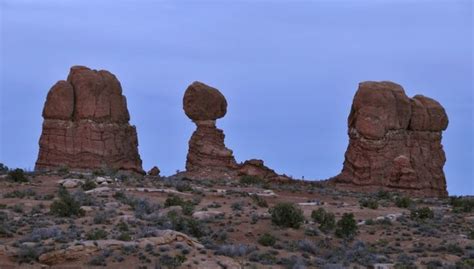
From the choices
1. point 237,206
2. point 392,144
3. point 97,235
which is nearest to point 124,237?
point 97,235

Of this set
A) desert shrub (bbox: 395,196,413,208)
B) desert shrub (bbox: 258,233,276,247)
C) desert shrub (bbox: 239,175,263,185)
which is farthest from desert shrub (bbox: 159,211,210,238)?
desert shrub (bbox: 239,175,263,185)

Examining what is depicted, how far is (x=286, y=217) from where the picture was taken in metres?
37.7

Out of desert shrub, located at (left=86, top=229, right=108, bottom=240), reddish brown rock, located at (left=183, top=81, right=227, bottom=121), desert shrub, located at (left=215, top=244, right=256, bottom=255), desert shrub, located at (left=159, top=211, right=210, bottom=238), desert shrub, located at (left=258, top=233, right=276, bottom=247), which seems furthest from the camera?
reddish brown rock, located at (left=183, top=81, right=227, bottom=121)

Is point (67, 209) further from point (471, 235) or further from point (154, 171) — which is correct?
point (154, 171)

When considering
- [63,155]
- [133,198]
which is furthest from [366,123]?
[133,198]

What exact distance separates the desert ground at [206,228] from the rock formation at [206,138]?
801 cm

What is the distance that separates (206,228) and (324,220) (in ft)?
18.0

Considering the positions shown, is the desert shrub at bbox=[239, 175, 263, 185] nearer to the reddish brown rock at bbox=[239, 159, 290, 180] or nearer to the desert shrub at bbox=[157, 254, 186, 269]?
the reddish brown rock at bbox=[239, 159, 290, 180]

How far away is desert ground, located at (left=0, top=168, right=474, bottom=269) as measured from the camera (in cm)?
2981

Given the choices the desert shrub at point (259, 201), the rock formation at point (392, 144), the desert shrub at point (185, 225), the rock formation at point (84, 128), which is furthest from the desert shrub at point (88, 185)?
the rock formation at point (392, 144)

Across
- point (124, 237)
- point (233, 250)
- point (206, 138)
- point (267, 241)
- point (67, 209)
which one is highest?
point (206, 138)

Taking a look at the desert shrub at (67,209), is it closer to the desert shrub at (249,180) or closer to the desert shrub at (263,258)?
the desert shrub at (263,258)

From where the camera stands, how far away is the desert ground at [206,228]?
2981 cm

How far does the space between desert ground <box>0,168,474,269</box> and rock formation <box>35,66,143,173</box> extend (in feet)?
24.3
